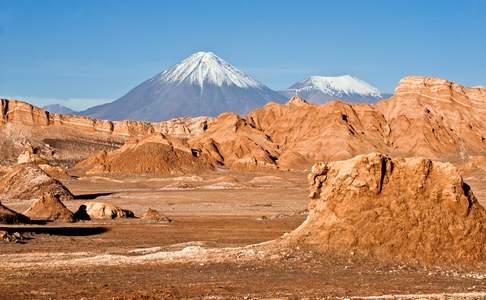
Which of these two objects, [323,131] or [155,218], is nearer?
[155,218]

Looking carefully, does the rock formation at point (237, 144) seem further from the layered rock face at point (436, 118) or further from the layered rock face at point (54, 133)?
the layered rock face at point (54, 133)

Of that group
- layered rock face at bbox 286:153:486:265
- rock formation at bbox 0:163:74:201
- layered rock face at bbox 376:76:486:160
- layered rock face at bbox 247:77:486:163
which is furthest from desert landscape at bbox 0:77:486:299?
layered rock face at bbox 376:76:486:160

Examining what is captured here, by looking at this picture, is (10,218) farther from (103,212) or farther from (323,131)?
(323,131)

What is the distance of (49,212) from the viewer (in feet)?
137

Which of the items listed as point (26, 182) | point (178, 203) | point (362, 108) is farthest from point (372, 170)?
point (362, 108)

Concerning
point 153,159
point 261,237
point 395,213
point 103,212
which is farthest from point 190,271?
point 153,159

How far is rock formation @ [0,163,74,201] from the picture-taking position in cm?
5919

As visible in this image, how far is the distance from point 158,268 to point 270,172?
90105 millimetres

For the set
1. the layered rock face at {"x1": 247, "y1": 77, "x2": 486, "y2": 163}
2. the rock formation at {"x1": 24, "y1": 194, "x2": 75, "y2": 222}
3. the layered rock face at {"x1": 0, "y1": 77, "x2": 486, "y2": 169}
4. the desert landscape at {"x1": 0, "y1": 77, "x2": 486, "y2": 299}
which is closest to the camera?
the desert landscape at {"x1": 0, "y1": 77, "x2": 486, "y2": 299}

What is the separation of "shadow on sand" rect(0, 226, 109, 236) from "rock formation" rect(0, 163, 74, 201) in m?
22.4

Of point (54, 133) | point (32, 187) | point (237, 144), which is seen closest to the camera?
point (32, 187)

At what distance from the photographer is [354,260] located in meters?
20.6

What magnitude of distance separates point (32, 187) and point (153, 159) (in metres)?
49.2

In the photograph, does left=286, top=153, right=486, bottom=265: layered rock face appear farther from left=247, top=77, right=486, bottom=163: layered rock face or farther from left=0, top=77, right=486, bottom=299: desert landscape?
left=247, top=77, right=486, bottom=163: layered rock face
